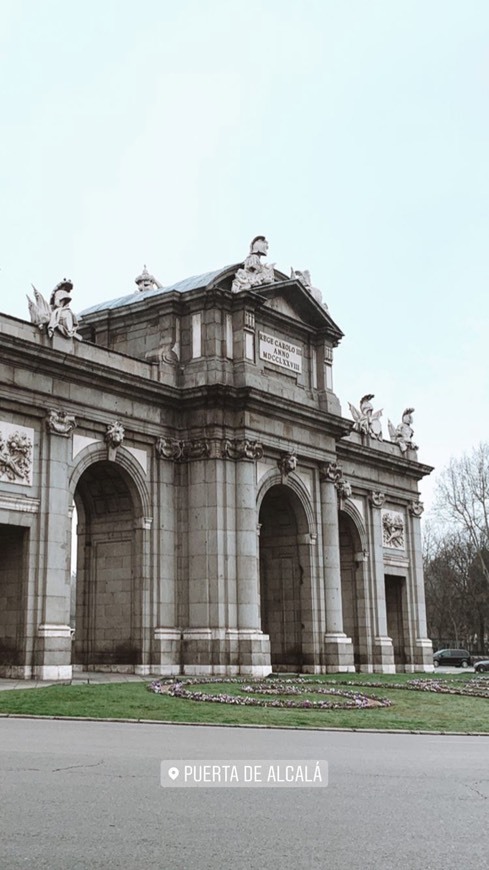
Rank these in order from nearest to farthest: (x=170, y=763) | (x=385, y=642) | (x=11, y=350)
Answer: (x=170, y=763), (x=11, y=350), (x=385, y=642)

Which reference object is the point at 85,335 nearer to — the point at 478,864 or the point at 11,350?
the point at 11,350

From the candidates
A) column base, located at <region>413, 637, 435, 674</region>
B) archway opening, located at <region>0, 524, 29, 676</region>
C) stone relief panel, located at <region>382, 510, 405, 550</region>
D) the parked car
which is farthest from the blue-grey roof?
the parked car

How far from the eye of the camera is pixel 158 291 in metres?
38.5

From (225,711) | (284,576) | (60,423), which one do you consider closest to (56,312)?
(60,423)

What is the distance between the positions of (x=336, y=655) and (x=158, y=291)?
1592 cm

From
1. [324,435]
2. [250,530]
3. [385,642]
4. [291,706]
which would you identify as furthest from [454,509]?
[291,706]

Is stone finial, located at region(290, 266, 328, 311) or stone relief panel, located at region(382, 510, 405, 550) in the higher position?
stone finial, located at region(290, 266, 328, 311)

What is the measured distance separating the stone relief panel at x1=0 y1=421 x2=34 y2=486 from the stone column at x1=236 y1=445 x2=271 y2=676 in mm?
8259

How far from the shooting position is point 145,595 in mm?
34156

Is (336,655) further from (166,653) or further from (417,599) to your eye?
(417,599)

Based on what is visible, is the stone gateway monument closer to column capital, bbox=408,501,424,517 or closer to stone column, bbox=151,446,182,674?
stone column, bbox=151,446,182,674

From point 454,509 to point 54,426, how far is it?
47234 mm

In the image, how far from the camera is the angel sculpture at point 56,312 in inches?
1252

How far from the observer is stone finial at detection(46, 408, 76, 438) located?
31109 mm
